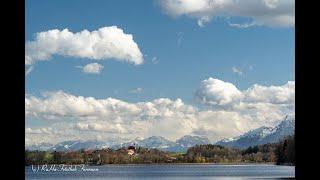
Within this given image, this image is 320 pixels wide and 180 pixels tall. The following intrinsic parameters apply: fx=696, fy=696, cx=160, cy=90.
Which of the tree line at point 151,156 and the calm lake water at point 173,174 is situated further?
the tree line at point 151,156

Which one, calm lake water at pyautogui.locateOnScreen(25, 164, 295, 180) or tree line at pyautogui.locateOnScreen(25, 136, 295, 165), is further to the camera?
tree line at pyautogui.locateOnScreen(25, 136, 295, 165)

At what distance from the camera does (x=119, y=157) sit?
137 meters

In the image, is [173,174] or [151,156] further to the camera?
[151,156]
